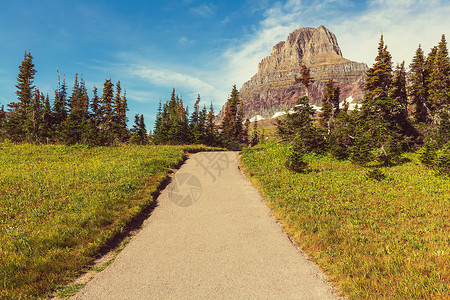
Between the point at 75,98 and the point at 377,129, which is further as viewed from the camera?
the point at 75,98

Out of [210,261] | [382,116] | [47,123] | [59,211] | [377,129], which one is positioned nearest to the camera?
[210,261]

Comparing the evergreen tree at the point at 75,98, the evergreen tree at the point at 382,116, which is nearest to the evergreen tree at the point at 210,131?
the evergreen tree at the point at 75,98

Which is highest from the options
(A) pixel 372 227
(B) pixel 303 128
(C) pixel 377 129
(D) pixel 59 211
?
(B) pixel 303 128

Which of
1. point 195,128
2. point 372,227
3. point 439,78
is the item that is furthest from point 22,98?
point 439,78

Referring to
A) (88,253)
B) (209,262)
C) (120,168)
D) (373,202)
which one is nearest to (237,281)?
(209,262)

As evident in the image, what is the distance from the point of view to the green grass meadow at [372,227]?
4.25 metres

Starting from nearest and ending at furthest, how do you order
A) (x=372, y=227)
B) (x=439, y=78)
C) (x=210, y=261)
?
(x=210, y=261), (x=372, y=227), (x=439, y=78)

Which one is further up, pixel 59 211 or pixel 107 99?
pixel 107 99

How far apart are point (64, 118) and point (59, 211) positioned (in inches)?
1698

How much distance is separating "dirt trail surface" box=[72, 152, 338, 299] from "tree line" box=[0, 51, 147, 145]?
19799mm

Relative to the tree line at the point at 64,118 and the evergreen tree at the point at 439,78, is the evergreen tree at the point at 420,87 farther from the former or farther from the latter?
the tree line at the point at 64,118

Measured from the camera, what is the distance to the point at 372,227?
6.67 meters

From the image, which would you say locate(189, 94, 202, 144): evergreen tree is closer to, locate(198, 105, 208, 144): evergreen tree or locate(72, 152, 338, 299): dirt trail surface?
locate(198, 105, 208, 144): evergreen tree

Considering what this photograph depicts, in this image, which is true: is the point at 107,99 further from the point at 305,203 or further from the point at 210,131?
the point at 305,203
